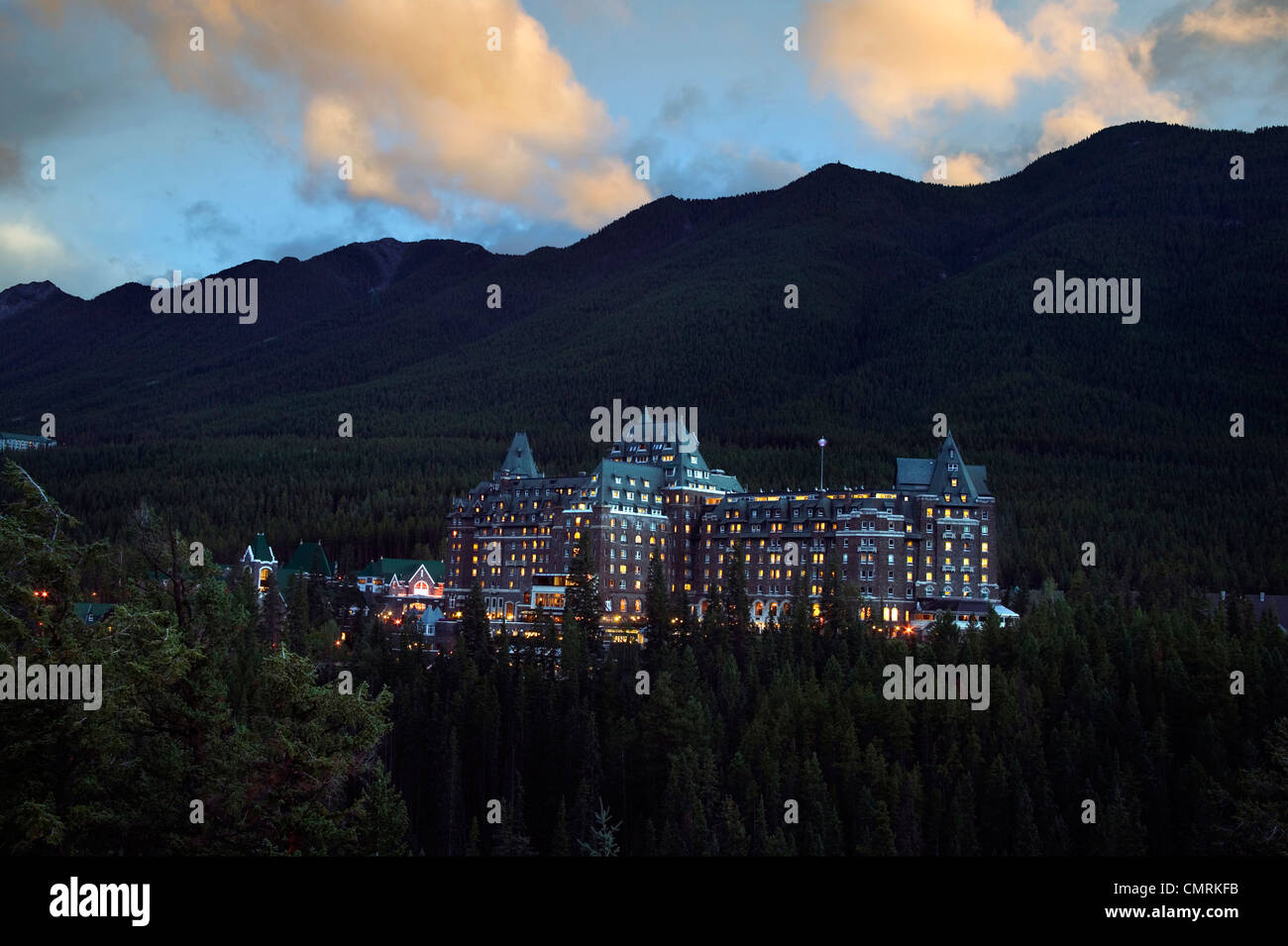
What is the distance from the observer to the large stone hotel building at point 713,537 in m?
154

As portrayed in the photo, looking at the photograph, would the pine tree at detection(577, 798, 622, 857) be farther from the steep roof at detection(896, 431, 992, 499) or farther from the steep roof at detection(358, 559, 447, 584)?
the steep roof at detection(358, 559, 447, 584)

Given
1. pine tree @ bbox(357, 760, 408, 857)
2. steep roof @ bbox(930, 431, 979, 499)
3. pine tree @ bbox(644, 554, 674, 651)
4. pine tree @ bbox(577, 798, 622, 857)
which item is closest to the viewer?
pine tree @ bbox(357, 760, 408, 857)

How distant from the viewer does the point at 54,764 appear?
3738cm

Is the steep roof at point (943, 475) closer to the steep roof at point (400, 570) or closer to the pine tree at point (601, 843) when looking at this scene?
the steep roof at point (400, 570)

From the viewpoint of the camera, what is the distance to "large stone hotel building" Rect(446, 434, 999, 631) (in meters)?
154

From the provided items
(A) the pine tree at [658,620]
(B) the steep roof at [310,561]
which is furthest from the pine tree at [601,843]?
(B) the steep roof at [310,561]

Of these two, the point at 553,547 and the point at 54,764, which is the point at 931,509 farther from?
the point at 54,764

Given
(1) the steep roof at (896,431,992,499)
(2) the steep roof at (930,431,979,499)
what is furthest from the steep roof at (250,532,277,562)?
(2) the steep roof at (930,431,979,499)

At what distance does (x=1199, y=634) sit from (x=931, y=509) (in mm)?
38593

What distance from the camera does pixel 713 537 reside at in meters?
169

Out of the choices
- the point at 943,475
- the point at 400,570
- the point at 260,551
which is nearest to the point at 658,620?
the point at 943,475

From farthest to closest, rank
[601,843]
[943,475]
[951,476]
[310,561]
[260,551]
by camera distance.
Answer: [310,561], [260,551], [943,475], [951,476], [601,843]

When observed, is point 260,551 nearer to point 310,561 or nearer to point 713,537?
point 310,561
